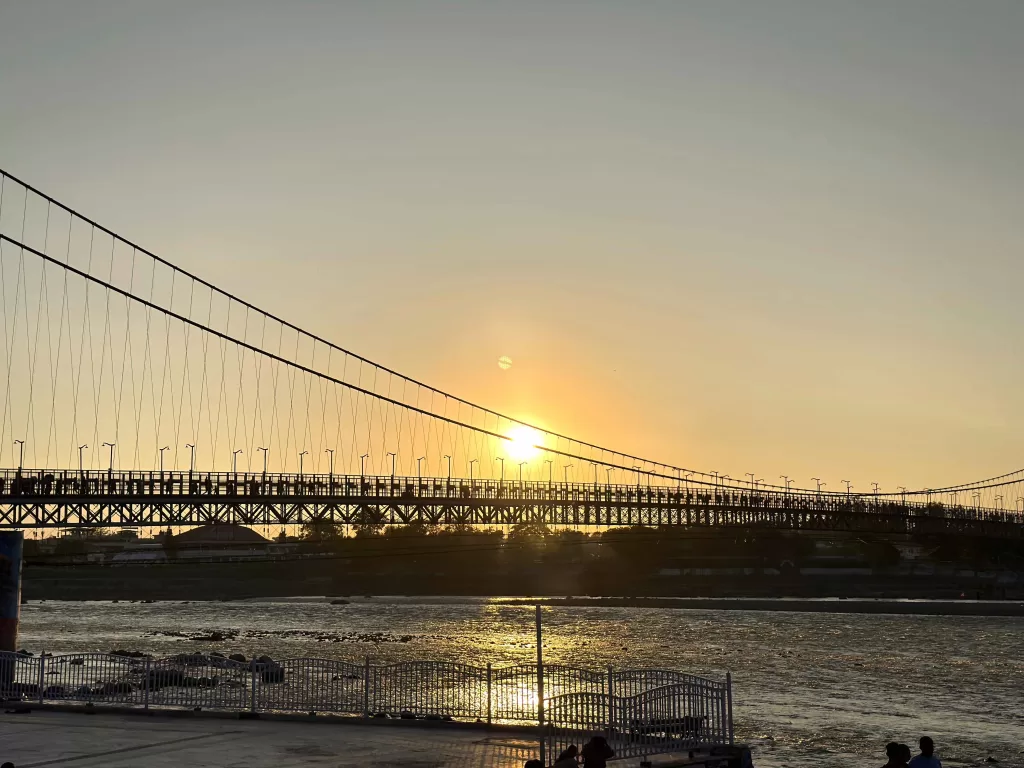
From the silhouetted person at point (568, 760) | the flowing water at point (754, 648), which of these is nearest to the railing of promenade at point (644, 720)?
the silhouetted person at point (568, 760)

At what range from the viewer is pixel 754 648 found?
7781 cm

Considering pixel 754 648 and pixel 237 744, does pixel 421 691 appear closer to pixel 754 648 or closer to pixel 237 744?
pixel 237 744

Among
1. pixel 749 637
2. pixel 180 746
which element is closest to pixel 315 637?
pixel 749 637

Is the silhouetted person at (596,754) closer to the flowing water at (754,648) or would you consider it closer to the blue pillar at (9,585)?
the flowing water at (754,648)

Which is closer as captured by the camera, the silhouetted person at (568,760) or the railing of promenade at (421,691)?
the silhouetted person at (568,760)

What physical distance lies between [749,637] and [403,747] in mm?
68189

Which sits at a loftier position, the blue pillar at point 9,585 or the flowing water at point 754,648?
the blue pillar at point 9,585

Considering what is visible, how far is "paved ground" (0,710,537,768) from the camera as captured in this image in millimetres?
22578

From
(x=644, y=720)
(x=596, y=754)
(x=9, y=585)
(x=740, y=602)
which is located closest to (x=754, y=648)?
(x=9, y=585)

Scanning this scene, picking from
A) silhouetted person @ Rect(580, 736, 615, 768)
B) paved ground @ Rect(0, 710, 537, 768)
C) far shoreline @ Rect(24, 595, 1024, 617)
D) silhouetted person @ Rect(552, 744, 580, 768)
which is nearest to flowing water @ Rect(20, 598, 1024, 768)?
far shoreline @ Rect(24, 595, 1024, 617)

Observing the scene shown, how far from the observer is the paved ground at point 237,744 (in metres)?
22.6

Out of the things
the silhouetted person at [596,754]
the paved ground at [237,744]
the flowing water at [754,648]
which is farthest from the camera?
the flowing water at [754,648]

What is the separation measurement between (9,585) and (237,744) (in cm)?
3005

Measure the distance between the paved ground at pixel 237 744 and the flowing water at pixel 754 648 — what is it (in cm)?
1174
